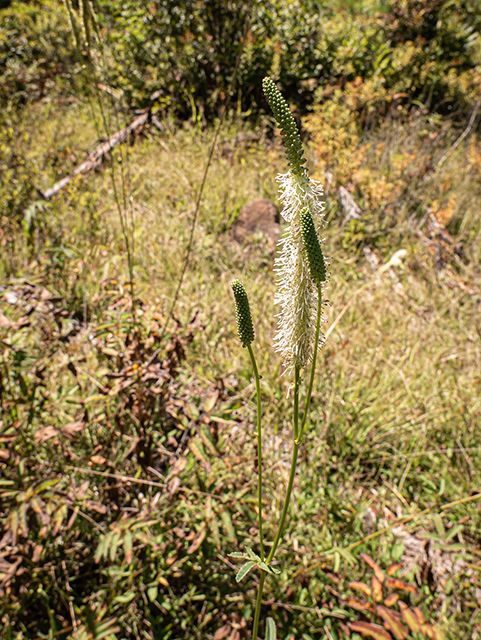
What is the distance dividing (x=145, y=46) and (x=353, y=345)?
227 inches

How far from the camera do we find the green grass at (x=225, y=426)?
1.61 meters

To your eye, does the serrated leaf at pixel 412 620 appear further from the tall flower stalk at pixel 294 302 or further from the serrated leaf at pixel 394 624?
the tall flower stalk at pixel 294 302

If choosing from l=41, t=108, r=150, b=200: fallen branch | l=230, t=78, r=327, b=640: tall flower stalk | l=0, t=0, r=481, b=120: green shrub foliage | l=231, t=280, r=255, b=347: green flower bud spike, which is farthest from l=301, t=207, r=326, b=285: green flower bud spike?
l=0, t=0, r=481, b=120: green shrub foliage

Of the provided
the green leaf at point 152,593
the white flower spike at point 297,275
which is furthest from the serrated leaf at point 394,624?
the white flower spike at point 297,275

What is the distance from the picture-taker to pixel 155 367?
1707 millimetres

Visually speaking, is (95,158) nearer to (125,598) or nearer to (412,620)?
(125,598)

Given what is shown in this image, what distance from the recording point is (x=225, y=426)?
6.70 ft

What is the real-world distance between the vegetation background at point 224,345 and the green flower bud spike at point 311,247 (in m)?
1.01

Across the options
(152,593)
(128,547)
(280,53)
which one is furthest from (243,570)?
(280,53)

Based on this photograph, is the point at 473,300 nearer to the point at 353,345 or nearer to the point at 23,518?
the point at 353,345

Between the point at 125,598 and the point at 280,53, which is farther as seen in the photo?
the point at 280,53

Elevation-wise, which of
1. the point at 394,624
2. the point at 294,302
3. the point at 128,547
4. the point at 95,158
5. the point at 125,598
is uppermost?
the point at 294,302

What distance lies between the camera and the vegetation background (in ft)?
5.25

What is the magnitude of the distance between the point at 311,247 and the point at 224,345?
6.95 ft
